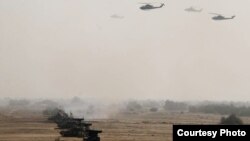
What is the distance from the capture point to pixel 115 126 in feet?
7.67

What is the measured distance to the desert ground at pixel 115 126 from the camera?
2.33 m

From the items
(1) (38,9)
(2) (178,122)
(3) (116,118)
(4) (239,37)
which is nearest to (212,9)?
(4) (239,37)

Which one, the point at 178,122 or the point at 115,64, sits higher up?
the point at 115,64

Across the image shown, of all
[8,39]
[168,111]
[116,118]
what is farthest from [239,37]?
[8,39]

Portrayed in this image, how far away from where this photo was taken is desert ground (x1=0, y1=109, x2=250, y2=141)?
233 cm

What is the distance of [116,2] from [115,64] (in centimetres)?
34

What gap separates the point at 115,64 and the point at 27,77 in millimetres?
484

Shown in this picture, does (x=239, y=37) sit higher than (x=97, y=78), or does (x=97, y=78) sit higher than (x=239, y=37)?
(x=239, y=37)

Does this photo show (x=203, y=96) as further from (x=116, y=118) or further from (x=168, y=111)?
(x=116, y=118)

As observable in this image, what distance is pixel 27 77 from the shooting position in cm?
234

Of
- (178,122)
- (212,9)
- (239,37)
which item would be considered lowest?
(178,122)

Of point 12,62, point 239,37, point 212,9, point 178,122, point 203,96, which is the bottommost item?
point 178,122

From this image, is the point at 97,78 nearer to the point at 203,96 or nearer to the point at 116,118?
the point at 116,118

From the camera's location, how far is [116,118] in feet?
7.66
